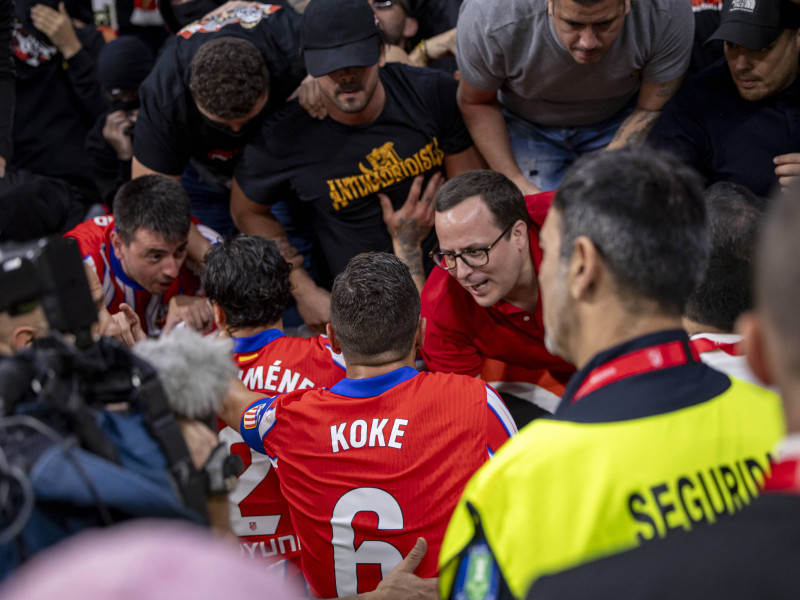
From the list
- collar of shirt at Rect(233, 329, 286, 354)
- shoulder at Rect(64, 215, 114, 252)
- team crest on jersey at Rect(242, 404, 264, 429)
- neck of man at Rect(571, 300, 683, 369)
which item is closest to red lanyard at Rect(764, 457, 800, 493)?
neck of man at Rect(571, 300, 683, 369)

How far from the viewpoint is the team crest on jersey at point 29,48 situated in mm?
4785

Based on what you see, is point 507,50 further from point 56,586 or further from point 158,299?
point 56,586

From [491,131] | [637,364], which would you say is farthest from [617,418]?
[491,131]

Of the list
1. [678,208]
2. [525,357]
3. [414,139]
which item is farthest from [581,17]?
[678,208]

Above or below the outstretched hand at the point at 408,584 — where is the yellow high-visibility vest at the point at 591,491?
above

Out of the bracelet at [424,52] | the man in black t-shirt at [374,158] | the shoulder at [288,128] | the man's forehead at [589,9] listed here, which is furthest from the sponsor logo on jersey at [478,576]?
the bracelet at [424,52]

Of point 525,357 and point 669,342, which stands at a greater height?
point 669,342

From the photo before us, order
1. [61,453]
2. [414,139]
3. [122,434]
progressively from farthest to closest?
[414,139] < [122,434] < [61,453]

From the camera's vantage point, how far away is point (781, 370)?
3.13ft

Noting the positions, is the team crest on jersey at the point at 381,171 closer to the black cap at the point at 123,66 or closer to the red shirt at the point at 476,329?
the red shirt at the point at 476,329

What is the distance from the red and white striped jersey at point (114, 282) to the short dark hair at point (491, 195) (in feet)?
5.15

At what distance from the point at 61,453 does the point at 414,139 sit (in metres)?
2.87

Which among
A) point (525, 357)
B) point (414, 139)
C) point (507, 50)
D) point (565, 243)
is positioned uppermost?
point (565, 243)

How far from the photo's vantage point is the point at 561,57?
3.26 metres
